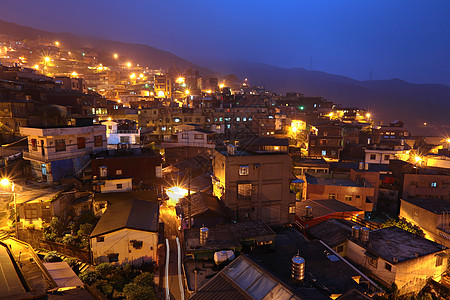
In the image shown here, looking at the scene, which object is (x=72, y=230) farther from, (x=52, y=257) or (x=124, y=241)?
(x=124, y=241)

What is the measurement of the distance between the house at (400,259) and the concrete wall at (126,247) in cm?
1512

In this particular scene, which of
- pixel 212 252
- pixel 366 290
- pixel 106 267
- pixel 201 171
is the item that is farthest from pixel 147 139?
pixel 366 290

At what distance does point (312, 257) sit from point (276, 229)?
897 centimetres

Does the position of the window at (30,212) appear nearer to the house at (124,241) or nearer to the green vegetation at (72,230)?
the green vegetation at (72,230)

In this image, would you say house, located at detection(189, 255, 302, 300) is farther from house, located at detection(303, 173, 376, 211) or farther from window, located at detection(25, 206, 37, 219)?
house, located at detection(303, 173, 376, 211)

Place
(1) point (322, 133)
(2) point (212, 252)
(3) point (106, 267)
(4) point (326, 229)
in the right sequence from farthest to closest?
1. (1) point (322, 133)
2. (4) point (326, 229)
3. (3) point (106, 267)
4. (2) point (212, 252)

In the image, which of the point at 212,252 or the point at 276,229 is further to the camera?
the point at 276,229

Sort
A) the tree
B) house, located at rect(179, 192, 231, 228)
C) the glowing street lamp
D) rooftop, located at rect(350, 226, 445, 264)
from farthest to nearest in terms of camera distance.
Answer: the glowing street lamp < house, located at rect(179, 192, 231, 228) < rooftop, located at rect(350, 226, 445, 264) < the tree

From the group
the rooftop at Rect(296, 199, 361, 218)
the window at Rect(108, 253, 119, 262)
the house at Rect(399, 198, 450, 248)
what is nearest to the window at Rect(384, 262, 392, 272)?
the rooftop at Rect(296, 199, 361, 218)

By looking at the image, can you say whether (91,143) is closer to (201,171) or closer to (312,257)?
(201,171)

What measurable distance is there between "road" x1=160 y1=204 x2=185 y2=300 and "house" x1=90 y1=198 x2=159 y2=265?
1.50 m

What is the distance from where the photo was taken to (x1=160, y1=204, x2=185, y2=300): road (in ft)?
55.6

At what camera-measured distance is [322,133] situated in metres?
48.2

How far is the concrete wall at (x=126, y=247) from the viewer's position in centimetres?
1939
